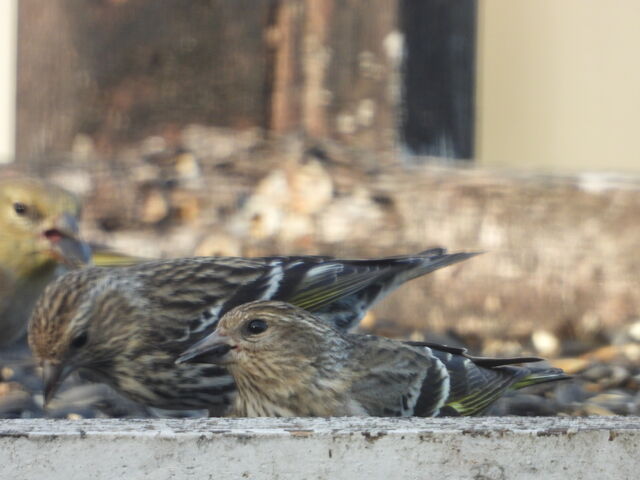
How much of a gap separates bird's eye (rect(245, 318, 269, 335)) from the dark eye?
0.37 metres

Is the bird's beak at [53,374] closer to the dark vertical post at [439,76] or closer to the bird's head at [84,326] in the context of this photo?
the bird's head at [84,326]

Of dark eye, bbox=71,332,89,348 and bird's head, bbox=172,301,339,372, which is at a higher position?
bird's head, bbox=172,301,339,372

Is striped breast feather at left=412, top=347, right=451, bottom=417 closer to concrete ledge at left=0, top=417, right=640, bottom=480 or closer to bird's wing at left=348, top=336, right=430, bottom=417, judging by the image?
bird's wing at left=348, top=336, right=430, bottom=417

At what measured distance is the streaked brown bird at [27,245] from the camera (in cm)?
314

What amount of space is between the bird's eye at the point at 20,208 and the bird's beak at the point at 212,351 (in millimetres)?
1176

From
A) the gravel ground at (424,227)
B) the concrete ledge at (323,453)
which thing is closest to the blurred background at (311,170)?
the gravel ground at (424,227)

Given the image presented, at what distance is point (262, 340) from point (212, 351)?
88mm

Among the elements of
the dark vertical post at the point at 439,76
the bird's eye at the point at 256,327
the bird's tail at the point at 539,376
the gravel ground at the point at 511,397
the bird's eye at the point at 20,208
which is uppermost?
the dark vertical post at the point at 439,76

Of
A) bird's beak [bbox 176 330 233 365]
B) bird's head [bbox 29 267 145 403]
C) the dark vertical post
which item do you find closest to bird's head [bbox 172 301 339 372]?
bird's beak [bbox 176 330 233 365]

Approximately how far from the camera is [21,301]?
126 inches

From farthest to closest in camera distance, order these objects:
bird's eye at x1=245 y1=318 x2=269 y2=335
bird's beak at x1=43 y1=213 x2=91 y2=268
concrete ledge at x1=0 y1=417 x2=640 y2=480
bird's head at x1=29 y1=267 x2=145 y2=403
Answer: bird's beak at x1=43 y1=213 x2=91 y2=268 → bird's head at x1=29 y1=267 x2=145 y2=403 → bird's eye at x1=245 y1=318 x2=269 y2=335 → concrete ledge at x1=0 y1=417 x2=640 y2=480

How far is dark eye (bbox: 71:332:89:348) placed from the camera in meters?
2.40

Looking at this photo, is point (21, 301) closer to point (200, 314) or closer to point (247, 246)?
point (247, 246)

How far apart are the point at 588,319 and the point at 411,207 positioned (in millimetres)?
539
